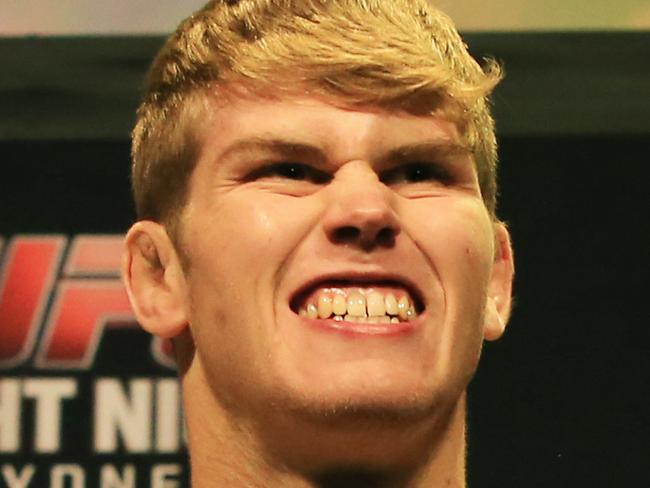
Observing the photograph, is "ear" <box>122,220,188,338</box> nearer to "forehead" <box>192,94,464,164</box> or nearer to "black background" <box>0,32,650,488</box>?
"forehead" <box>192,94,464,164</box>

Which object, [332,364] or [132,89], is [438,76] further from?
[132,89]

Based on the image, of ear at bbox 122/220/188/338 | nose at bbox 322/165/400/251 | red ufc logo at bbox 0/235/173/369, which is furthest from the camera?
red ufc logo at bbox 0/235/173/369

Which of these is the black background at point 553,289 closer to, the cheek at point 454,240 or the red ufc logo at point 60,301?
the red ufc logo at point 60,301

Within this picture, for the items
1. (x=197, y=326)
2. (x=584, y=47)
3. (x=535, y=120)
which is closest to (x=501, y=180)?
(x=535, y=120)

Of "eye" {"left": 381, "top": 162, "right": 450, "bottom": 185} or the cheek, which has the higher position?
"eye" {"left": 381, "top": 162, "right": 450, "bottom": 185}

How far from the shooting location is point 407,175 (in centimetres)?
134

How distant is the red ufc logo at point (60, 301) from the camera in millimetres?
1769

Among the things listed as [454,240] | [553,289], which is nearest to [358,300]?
[454,240]

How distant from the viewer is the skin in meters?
1.25

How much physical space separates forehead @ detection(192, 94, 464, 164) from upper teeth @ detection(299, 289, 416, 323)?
14 centimetres

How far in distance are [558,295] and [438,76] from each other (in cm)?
56

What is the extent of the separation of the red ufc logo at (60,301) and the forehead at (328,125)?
1.67 feet

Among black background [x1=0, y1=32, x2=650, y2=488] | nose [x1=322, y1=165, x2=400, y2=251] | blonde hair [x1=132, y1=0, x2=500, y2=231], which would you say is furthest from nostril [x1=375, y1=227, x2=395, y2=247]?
black background [x1=0, y1=32, x2=650, y2=488]

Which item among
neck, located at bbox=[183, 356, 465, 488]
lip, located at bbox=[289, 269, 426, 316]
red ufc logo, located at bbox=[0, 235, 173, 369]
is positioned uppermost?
red ufc logo, located at bbox=[0, 235, 173, 369]
